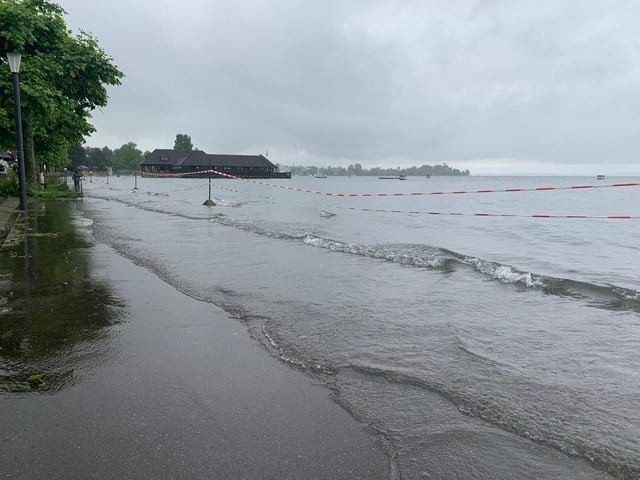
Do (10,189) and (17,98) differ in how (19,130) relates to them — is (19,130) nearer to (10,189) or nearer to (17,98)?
(17,98)

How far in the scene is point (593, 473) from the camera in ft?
9.23

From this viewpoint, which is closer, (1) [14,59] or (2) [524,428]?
(2) [524,428]

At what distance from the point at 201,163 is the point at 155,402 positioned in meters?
128

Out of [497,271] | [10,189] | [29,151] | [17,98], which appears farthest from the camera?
[29,151]

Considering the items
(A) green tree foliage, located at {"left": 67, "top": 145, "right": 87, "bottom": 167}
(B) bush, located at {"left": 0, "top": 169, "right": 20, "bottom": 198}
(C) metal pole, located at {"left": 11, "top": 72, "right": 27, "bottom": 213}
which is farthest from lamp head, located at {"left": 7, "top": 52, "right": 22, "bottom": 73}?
(A) green tree foliage, located at {"left": 67, "top": 145, "right": 87, "bottom": 167}

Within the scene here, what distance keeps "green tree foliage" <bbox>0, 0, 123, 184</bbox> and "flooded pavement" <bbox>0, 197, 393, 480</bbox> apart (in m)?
16.3

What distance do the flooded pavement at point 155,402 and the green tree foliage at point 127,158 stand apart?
183m

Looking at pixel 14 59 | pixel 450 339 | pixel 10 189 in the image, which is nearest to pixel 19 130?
pixel 14 59

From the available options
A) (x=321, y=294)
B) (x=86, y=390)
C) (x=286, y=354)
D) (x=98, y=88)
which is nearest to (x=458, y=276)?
(x=321, y=294)

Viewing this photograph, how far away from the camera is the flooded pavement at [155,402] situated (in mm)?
2717

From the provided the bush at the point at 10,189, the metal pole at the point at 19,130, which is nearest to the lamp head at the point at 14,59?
the metal pole at the point at 19,130

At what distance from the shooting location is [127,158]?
582ft

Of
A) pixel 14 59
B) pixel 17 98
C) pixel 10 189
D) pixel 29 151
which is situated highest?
pixel 14 59

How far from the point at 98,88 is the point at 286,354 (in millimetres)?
22218
